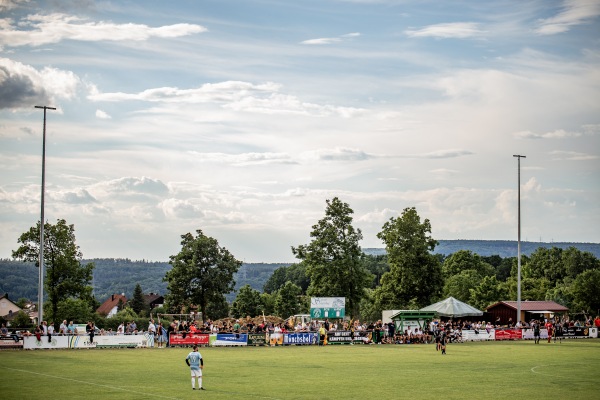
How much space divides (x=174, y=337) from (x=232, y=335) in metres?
4.36

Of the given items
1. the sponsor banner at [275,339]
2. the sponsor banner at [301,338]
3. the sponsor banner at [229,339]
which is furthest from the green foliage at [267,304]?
the sponsor banner at [229,339]


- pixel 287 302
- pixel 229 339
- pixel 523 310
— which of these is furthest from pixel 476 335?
pixel 287 302

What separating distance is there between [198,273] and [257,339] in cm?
3658

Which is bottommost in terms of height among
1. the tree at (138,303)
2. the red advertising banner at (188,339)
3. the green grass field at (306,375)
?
the tree at (138,303)

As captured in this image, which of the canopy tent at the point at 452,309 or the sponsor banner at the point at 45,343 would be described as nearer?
the sponsor banner at the point at 45,343

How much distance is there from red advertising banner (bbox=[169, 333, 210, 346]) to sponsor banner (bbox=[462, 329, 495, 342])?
21.7 metres

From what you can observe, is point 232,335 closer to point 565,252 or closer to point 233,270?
point 233,270

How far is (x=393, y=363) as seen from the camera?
39.1m

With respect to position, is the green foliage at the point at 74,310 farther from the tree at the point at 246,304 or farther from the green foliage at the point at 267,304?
the green foliage at the point at 267,304

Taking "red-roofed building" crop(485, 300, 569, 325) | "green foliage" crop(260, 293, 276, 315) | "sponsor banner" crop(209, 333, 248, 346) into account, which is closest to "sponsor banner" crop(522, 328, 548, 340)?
"red-roofed building" crop(485, 300, 569, 325)

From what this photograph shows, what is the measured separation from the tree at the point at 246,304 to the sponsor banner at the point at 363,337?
84237 mm

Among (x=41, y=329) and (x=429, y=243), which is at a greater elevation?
(x=429, y=243)

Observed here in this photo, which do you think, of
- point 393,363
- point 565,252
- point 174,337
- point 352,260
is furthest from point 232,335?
point 565,252

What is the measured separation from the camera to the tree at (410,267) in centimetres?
8538
